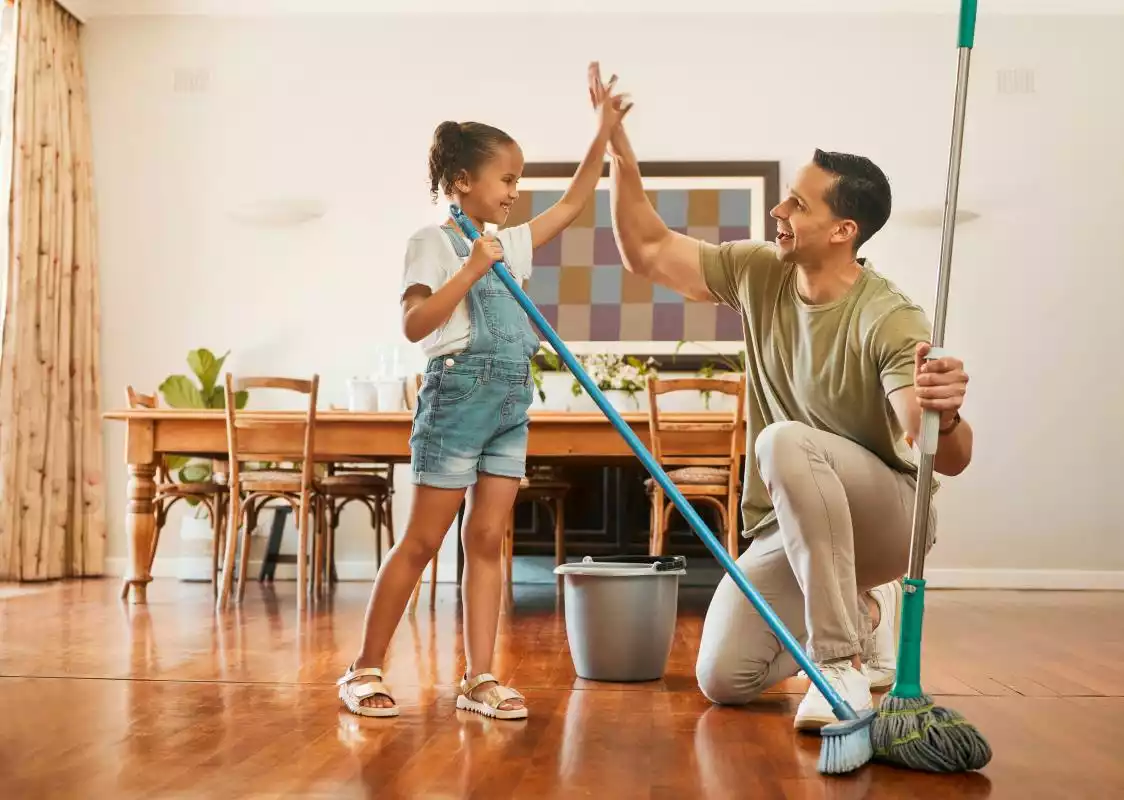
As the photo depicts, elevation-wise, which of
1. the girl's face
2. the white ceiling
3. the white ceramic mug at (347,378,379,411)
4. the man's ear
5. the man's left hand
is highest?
the white ceiling

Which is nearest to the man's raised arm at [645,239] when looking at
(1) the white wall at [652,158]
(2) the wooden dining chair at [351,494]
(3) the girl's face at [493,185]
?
(3) the girl's face at [493,185]

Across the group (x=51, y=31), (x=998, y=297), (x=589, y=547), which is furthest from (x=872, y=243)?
(x=51, y=31)

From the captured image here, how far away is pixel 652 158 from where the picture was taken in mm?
6152

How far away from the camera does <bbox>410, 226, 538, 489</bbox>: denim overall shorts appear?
6.98ft

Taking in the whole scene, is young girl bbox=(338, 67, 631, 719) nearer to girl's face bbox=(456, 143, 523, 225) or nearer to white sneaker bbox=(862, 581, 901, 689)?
girl's face bbox=(456, 143, 523, 225)

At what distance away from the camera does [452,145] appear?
2.16 meters

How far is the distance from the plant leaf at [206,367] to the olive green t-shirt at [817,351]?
13.0 ft

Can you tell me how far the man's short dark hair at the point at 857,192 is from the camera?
2.08 m

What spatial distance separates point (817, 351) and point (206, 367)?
428cm

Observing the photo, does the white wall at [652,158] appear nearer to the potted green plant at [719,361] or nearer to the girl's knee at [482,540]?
the potted green plant at [719,361]

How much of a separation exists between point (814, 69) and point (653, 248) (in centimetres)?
422

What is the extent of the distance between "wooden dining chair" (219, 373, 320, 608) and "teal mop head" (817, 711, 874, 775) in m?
2.81

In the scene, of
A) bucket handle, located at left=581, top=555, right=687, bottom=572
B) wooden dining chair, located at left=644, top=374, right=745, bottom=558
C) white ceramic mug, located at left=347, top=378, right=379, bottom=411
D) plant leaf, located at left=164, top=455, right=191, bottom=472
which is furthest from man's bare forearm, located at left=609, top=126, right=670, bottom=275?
plant leaf, located at left=164, top=455, right=191, bottom=472

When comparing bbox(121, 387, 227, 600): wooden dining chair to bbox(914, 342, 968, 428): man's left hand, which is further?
bbox(121, 387, 227, 600): wooden dining chair
